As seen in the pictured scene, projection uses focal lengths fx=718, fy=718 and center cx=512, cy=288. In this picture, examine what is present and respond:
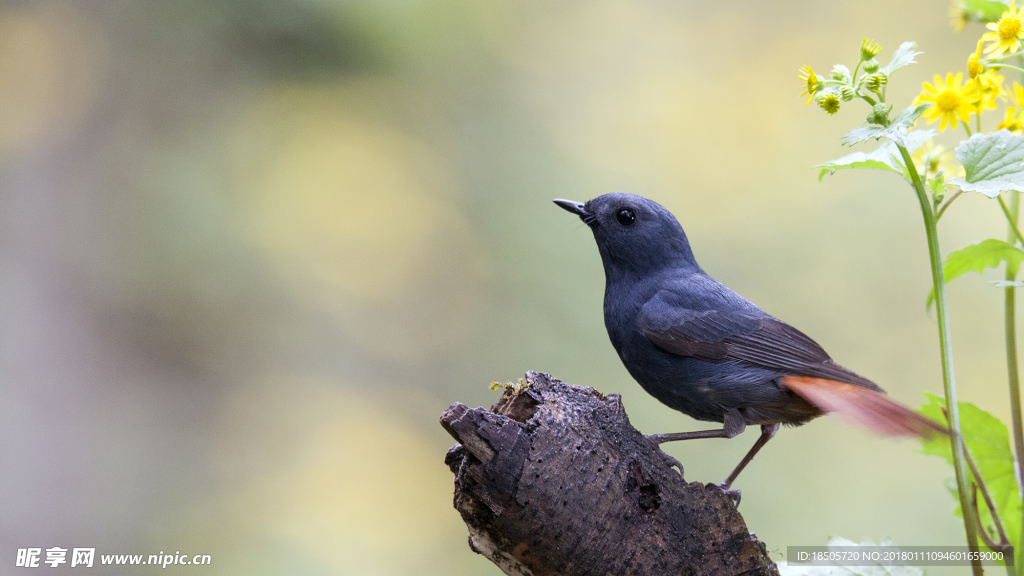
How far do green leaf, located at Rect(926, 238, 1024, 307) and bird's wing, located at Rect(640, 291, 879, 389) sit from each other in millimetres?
363

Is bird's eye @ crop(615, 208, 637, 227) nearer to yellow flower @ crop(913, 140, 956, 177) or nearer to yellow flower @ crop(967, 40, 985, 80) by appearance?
yellow flower @ crop(913, 140, 956, 177)

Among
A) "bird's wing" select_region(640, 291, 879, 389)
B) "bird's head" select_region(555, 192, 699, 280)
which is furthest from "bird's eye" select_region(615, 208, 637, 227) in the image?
"bird's wing" select_region(640, 291, 879, 389)

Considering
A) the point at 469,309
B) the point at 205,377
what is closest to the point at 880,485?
the point at 469,309

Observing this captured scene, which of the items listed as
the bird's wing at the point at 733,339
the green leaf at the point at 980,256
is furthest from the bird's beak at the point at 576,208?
the green leaf at the point at 980,256

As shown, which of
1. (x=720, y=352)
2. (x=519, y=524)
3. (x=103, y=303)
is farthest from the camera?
(x=103, y=303)

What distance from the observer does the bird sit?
6.66 ft

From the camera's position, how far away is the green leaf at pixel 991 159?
62.3 inches

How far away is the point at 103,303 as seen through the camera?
4.27m

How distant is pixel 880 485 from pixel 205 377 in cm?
398

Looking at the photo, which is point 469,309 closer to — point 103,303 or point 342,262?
point 342,262

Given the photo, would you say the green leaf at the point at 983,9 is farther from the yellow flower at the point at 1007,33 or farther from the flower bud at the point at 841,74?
the flower bud at the point at 841,74

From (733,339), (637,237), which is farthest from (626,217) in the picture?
(733,339)

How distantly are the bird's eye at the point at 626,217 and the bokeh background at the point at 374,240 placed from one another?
1803mm

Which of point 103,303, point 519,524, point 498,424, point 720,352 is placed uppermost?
point 103,303
